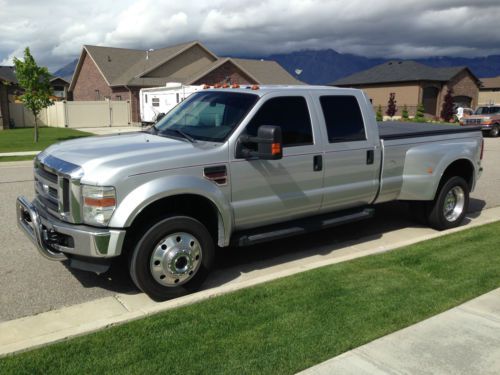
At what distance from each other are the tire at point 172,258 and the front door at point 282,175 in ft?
1.70

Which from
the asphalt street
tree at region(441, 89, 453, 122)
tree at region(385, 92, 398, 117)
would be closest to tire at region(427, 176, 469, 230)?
the asphalt street

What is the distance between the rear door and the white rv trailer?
62.2ft

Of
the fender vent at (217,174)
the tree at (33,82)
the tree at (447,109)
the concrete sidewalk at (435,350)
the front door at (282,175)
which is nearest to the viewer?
the concrete sidewalk at (435,350)

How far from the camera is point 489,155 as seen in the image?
18.2 metres

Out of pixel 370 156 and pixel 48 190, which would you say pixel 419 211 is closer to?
pixel 370 156

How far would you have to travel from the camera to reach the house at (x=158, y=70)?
37531 millimetres

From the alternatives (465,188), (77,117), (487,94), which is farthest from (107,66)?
(487,94)

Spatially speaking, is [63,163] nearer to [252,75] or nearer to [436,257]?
[436,257]

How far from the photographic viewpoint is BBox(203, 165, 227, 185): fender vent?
4.72 meters

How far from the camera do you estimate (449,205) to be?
737 cm

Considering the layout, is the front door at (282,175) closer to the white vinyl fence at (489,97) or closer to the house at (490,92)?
the white vinyl fence at (489,97)

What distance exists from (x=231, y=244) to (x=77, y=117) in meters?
35.2

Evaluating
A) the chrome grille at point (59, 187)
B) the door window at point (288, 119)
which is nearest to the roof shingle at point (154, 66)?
the door window at point (288, 119)

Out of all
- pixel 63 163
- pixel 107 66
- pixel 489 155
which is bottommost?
pixel 489 155
